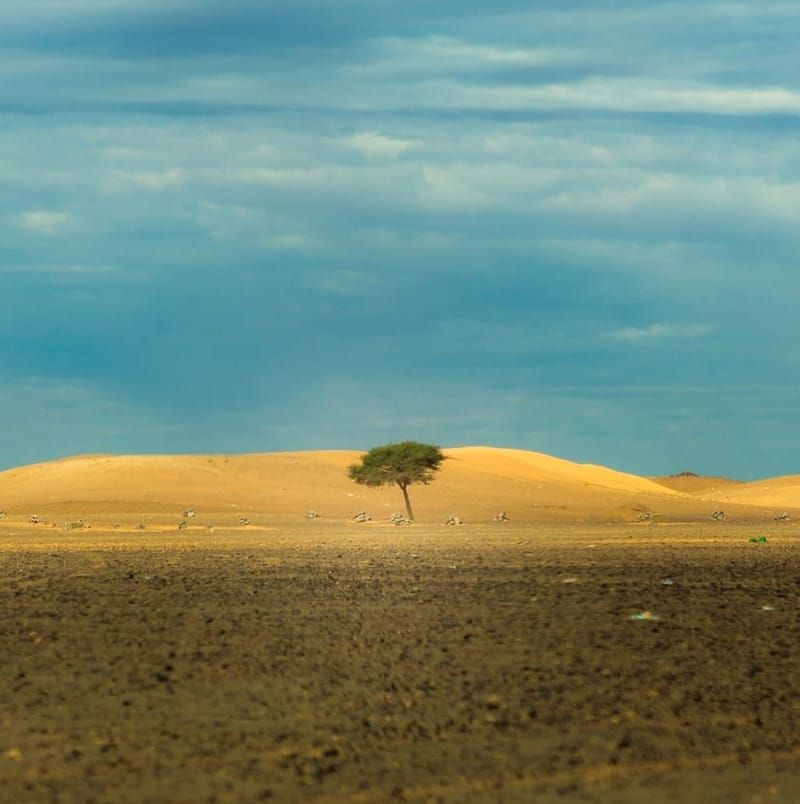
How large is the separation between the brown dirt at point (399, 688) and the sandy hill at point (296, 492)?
174ft

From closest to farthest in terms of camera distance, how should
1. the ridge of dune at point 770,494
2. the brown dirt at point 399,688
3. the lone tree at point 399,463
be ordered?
the brown dirt at point 399,688
the lone tree at point 399,463
the ridge of dune at point 770,494

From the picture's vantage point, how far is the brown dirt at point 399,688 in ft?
30.3

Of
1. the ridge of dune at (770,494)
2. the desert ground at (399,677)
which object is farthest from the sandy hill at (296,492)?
the desert ground at (399,677)

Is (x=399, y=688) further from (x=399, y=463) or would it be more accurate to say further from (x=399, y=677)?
(x=399, y=463)

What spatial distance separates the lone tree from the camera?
3191 inches

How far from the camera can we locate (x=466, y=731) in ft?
35.8

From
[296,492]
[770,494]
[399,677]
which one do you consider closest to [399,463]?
[296,492]

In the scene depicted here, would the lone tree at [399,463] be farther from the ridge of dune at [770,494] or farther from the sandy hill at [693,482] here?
the sandy hill at [693,482]

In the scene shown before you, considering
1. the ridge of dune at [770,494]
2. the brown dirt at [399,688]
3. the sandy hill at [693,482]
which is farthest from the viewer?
the sandy hill at [693,482]

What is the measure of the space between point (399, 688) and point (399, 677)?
665 mm

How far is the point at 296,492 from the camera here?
92.1 meters

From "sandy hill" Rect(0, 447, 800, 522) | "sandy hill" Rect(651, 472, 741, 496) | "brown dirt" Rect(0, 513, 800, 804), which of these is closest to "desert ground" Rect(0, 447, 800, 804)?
"brown dirt" Rect(0, 513, 800, 804)

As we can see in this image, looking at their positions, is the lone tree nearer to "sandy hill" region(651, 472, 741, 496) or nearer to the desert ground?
the desert ground

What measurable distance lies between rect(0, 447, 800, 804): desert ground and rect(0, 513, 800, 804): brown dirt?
0.12 feet
